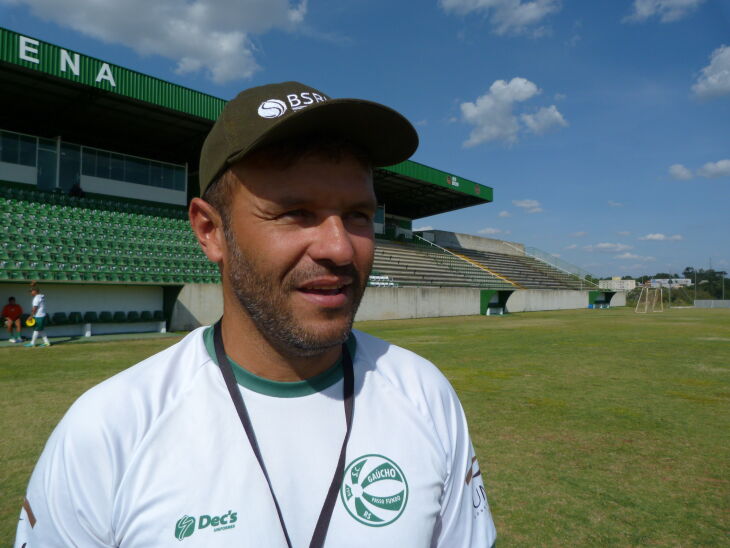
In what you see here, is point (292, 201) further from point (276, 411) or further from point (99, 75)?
point (99, 75)

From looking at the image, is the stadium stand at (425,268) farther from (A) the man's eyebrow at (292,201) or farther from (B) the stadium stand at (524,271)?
(A) the man's eyebrow at (292,201)

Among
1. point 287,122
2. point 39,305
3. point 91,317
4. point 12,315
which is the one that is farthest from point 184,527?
point 91,317

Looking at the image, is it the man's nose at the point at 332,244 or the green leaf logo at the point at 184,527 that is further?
the man's nose at the point at 332,244

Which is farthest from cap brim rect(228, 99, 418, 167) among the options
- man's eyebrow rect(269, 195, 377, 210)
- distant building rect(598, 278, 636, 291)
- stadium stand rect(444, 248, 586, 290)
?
distant building rect(598, 278, 636, 291)

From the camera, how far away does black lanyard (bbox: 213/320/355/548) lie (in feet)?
4.02

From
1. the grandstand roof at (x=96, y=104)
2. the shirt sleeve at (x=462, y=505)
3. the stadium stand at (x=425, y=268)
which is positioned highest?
the grandstand roof at (x=96, y=104)

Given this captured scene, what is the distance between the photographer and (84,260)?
16.2 meters

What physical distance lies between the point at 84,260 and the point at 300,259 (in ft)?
58.1

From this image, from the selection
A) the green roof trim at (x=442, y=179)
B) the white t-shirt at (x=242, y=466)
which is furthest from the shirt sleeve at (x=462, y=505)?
the green roof trim at (x=442, y=179)

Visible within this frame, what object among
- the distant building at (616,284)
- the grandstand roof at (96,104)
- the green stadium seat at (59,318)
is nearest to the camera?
the green stadium seat at (59,318)

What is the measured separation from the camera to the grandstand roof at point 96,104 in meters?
17.5

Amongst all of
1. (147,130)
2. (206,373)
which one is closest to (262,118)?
(206,373)

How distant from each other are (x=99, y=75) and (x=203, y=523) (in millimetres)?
22222

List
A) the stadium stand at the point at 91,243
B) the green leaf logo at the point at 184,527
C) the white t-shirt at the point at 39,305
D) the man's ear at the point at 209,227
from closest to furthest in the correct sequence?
1. the green leaf logo at the point at 184,527
2. the man's ear at the point at 209,227
3. the white t-shirt at the point at 39,305
4. the stadium stand at the point at 91,243
